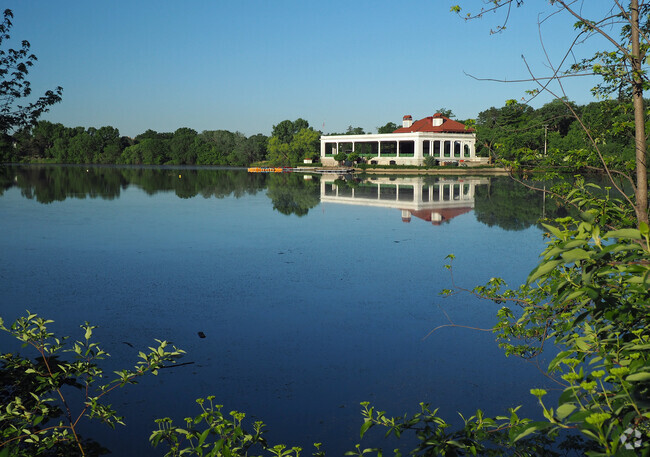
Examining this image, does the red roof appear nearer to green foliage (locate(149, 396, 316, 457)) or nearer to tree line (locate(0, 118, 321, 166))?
tree line (locate(0, 118, 321, 166))

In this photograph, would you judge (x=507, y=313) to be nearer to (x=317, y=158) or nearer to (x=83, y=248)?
(x=83, y=248)

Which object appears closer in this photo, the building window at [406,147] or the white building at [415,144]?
the white building at [415,144]

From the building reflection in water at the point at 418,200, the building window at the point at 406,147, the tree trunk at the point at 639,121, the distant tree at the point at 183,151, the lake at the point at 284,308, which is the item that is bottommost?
the lake at the point at 284,308

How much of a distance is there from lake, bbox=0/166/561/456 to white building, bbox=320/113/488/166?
6093cm

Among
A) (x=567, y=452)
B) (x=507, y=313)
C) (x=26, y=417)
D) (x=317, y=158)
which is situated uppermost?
(x=317, y=158)

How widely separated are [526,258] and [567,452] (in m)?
11.6

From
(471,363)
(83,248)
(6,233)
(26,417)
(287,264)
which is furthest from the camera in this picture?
(6,233)

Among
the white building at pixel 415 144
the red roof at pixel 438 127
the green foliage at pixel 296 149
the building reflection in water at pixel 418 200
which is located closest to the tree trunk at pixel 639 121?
the building reflection in water at pixel 418 200

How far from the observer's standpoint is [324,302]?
1195cm

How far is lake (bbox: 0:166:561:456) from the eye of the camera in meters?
7.19

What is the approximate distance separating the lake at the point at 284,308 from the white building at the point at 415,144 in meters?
60.9

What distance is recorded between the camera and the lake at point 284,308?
23.6ft

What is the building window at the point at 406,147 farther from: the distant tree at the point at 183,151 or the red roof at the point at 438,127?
the distant tree at the point at 183,151

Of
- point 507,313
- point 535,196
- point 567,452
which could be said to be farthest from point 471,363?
point 535,196
